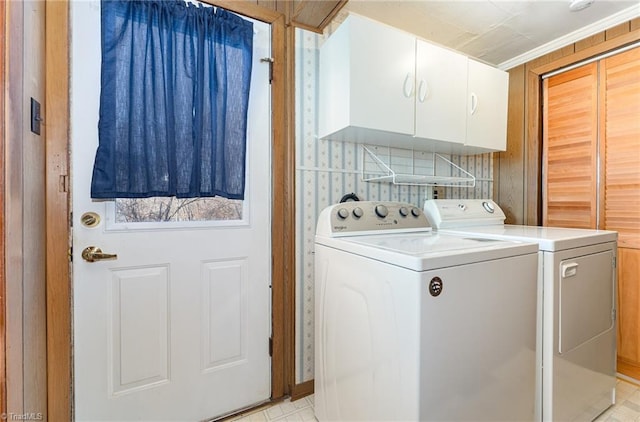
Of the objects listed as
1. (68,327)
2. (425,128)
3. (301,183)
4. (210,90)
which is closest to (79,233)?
(68,327)

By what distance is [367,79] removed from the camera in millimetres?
1494

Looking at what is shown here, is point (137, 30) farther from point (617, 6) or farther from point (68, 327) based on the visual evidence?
point (617, 6)

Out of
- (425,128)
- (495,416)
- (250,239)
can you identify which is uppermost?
(425,128)

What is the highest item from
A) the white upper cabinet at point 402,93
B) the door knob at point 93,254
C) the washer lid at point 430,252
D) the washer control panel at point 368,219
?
the white upper cabinet at point 402,93

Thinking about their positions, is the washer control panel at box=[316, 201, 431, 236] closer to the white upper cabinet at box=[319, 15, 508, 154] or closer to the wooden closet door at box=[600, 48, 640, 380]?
the white upper cabinet at box=[319, 15, 508, 154]

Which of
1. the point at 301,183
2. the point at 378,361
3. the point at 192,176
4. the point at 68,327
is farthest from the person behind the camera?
the point at 301,183

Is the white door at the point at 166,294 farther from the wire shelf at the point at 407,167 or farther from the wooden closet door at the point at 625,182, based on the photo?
the wooden closet door at the point at 625,182

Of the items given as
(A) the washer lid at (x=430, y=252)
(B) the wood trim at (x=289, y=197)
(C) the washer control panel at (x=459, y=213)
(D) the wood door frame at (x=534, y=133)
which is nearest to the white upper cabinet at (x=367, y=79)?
(B) the wood trim at (x=289, y=197)

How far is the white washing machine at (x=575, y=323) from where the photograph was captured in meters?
1.25

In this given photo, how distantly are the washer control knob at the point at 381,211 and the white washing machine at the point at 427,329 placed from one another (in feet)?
0.60

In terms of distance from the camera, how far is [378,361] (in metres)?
1.09

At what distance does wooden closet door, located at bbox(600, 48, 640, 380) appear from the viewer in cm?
187

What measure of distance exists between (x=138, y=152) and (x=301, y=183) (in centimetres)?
81

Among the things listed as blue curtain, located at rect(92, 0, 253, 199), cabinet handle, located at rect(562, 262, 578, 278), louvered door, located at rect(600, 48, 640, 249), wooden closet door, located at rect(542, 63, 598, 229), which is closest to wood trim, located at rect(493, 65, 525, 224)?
wooden closet door, located at rect(542, 63, 598, 229)
